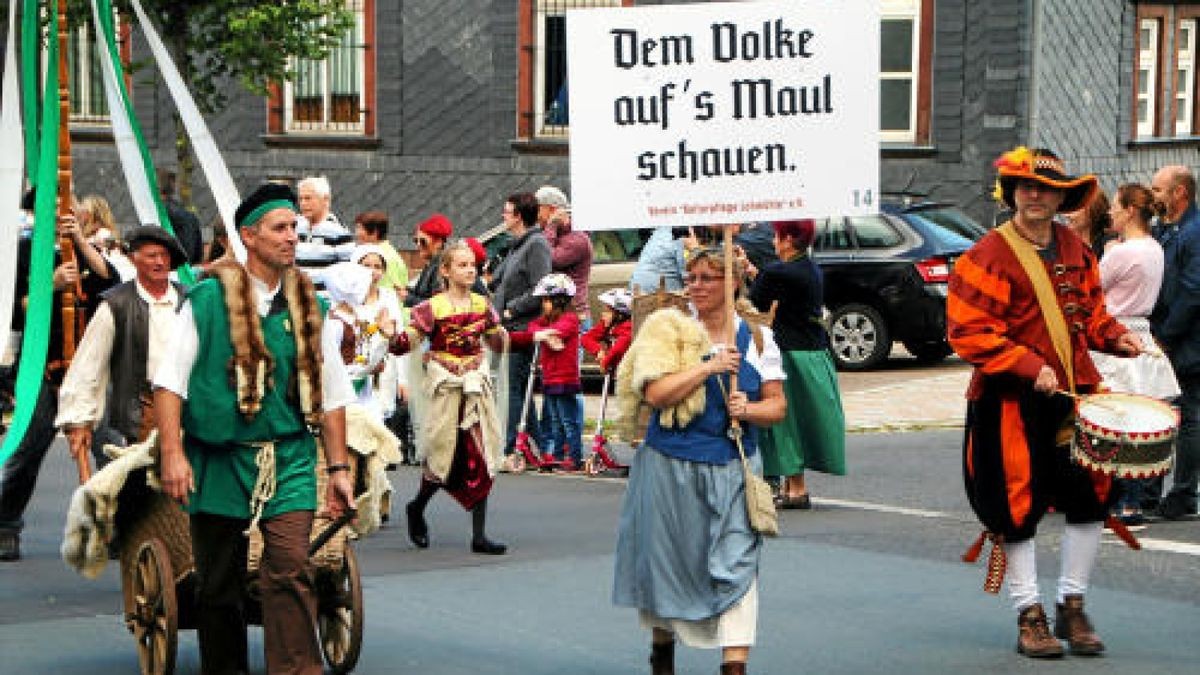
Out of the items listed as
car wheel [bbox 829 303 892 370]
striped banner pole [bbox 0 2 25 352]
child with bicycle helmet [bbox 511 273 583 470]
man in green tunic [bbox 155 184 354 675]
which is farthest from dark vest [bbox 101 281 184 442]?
car wheel [bbox 829 303 892 370]

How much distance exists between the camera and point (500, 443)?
1203cm

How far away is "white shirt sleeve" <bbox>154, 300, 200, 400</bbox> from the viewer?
7.62m

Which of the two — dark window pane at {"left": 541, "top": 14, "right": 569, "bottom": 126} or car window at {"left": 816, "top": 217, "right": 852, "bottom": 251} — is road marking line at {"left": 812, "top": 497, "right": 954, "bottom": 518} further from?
dark window pane at {"left": 541, "top": 14, "right": 569, "bottom": 126}

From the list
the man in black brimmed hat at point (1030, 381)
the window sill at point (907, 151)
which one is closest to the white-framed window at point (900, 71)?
the window sill at point (907, 151)

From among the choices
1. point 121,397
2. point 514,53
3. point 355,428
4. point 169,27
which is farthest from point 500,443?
point 514,53

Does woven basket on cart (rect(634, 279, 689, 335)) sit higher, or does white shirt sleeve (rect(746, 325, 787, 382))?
woven basket on cart (rect(634, 279, 689, 335))

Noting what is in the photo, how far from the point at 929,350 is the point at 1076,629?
12.8 m

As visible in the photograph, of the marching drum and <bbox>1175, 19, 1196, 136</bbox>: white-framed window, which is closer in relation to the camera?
the marching drum

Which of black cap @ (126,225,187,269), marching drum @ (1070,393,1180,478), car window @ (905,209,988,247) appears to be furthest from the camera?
car window @ (905,209,988,247)

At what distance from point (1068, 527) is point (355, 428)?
2.83m

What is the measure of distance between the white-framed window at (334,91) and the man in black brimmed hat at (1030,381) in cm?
2142

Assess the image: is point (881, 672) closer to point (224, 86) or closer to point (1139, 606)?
point (1139, 606)

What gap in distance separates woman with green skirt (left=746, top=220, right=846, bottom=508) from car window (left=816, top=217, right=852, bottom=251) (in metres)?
7.74

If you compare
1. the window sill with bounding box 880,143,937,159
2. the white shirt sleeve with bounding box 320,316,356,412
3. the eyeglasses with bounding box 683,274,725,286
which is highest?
the window sill with bounding box 880,143,937,159
